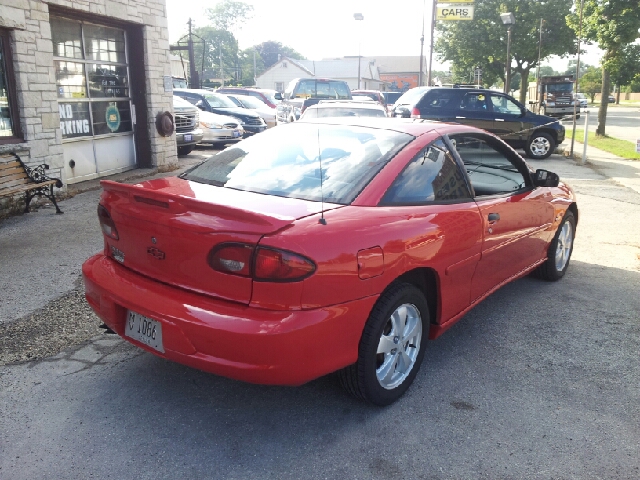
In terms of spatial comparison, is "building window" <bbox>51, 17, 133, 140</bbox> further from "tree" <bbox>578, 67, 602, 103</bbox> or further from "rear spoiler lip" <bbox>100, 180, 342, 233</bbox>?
"tree" <bbox>578, 67, 602, 103</bbox>

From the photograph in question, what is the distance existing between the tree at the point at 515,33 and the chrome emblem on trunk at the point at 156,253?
1581 inches

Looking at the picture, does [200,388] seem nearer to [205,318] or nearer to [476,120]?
[205,318]

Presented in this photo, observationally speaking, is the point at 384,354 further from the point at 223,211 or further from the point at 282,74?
the point at 282,74

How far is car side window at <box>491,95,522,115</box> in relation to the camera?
1580 centimetres

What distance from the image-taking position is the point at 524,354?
4031 mm

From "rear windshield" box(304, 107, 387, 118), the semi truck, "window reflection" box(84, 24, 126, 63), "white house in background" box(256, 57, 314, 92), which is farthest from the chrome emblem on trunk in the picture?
"white house in background" box(256, 57, 314, 92)

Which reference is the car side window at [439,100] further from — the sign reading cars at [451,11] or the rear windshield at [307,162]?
the sign reading cars at [451,11]

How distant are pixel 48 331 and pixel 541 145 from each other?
47.5 ft

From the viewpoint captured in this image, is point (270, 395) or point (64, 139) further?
point (64, 139)

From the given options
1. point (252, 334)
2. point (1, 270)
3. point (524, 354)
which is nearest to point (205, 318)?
point (252, 334)

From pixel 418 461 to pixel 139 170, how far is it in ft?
32.8

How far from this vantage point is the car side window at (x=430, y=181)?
341 centimetres

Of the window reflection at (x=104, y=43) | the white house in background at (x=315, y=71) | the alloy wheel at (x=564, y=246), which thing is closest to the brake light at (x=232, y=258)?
the alloy wheel at (x=564, y=246)

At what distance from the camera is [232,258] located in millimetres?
2793
